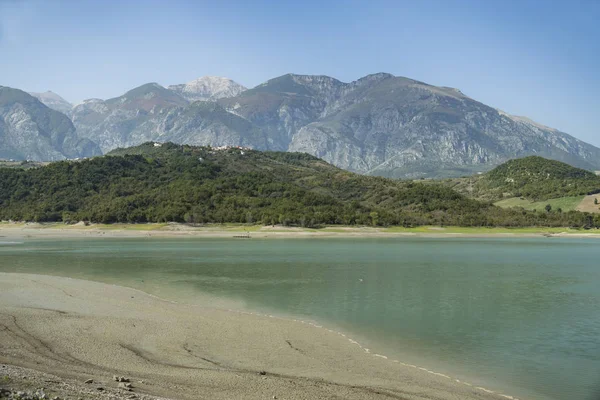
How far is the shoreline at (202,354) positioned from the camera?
13969 mm

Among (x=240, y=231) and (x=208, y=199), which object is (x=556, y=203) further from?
(x=208, y=199)

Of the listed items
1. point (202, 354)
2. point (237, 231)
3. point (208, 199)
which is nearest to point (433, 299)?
point (202, 354)

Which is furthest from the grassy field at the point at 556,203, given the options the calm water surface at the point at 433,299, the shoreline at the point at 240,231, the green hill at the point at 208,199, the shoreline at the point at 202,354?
the shoreline at the point at 202,354

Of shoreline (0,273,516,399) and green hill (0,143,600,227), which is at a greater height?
green hill (0,143,600,227)

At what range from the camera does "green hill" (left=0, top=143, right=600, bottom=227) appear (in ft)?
419

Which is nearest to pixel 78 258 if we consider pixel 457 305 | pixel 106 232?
pixel 457 305

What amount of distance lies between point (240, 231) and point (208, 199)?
91.7ft

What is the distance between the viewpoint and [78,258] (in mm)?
58469

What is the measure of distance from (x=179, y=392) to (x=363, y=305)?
17.3 m

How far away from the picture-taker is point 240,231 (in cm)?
11744

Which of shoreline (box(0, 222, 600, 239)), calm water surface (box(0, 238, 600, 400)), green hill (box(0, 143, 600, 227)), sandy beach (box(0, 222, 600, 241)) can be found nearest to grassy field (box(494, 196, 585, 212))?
green hill (box(0, 143, 600, 227))

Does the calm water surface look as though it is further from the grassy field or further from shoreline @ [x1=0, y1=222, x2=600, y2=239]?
the grassy field

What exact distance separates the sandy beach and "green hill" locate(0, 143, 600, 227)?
11.6 ft

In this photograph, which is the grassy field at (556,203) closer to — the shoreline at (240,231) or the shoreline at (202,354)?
the shoreline at (240,231)
